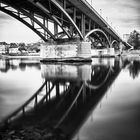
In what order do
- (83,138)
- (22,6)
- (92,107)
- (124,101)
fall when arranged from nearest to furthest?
A: 1. (83,138)
2. (92,107)
3. (124,101)
4. (22,6)

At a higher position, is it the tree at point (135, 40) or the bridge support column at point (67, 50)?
the tree at point (135, 40)

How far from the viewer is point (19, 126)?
449 cm

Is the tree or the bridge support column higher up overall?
the tree

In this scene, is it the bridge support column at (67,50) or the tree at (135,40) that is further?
the tree at (135,40)

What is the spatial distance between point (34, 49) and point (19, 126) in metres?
128

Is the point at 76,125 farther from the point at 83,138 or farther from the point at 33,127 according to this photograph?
the point at 33,127

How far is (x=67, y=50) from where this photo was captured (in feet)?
106

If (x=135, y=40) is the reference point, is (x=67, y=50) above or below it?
below

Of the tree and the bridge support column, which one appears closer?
the bridge support column

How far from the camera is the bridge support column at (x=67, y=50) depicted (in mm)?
32000

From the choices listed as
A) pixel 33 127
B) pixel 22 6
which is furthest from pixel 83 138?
pixel 22 6

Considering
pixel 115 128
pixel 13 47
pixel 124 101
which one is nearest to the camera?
pixel 115 128

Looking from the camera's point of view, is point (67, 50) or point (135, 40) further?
point (135, 40)

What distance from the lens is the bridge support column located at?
32.0m
